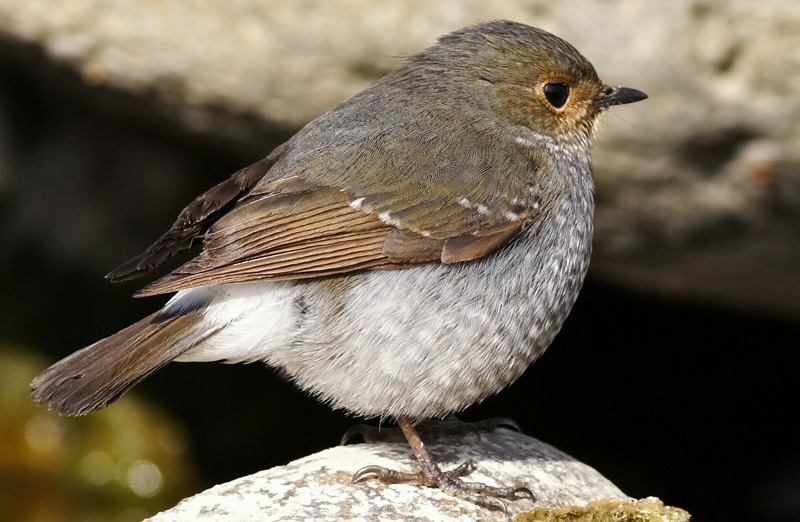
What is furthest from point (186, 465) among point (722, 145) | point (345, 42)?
point (722, 145)

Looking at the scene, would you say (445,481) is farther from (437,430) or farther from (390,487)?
(437,430)

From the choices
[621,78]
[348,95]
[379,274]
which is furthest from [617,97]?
[348,95]

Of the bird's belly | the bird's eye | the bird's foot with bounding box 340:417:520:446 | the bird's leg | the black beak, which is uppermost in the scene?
the black beak

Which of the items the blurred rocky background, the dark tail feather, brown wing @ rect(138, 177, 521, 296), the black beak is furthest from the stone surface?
the dark tail feather

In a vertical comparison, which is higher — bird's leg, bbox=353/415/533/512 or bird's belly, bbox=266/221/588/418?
bird's belly, bbox=266/221/588/418

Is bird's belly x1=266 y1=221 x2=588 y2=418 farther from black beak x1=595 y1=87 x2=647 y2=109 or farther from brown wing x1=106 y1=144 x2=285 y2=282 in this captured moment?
black beak x1=595 y1=87 x2=647 y2=109

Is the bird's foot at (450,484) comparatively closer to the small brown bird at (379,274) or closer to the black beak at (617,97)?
the small brown bird at (379,274)

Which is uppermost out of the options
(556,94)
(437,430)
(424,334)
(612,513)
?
(556,94)
